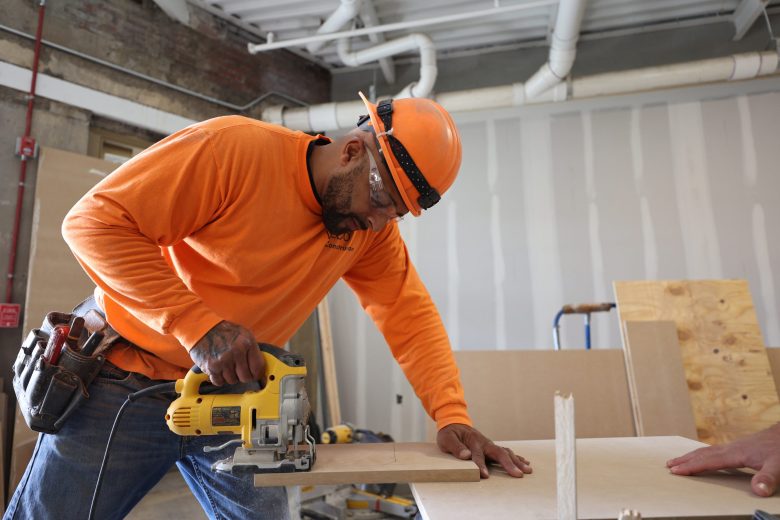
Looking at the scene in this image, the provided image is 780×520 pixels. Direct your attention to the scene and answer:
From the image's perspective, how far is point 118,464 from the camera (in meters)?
1.30

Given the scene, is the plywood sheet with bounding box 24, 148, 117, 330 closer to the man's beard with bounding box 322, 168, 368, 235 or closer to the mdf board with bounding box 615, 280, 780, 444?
the man's beard with bounding box 322, 168, 368, 235

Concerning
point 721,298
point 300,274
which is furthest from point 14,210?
point 721,298

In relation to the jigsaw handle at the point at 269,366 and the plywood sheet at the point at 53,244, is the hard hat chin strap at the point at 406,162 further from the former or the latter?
the plywood sheet at the point at 53,244

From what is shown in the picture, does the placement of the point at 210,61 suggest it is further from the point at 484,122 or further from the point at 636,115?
the point at 636,115

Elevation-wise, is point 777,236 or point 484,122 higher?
point 484,122

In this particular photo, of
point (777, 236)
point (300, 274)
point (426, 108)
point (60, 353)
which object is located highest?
point (777, 236)

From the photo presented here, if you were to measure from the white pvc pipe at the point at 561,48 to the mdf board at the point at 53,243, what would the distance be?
351 cm

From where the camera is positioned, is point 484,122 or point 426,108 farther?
point 484,122

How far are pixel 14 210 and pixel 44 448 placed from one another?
2855mm

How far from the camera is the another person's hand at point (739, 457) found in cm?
121

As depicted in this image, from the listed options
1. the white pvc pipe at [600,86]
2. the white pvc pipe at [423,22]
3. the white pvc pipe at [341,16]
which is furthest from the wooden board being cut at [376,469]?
the white pvc pipe at [600,86]

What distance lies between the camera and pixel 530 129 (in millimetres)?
4840

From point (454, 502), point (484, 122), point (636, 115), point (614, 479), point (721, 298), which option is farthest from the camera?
point (484, 122)

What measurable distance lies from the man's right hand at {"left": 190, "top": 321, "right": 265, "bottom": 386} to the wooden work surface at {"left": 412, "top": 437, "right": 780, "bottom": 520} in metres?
0.47
